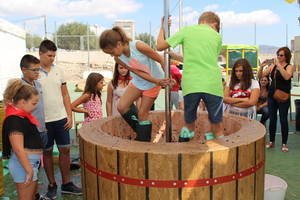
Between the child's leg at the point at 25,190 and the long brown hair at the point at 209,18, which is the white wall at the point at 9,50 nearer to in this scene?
the child's leg at the point at 25,190

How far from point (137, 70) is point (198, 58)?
0.62 meters

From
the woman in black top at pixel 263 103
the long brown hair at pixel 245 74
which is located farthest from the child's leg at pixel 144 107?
the woman in black top at pixel 263 103

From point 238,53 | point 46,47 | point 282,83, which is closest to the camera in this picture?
point 46,47

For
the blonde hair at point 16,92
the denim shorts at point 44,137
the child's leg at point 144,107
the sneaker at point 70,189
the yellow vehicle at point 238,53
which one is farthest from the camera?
the yellow vehicle at point 238,53

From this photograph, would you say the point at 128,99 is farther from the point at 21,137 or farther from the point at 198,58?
the point at 21,137

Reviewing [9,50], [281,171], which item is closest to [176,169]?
[281,171]

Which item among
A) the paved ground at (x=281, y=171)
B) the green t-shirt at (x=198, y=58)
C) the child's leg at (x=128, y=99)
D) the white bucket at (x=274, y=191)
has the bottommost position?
the paved ground at (x=281, y=171)

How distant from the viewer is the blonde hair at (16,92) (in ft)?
9.12

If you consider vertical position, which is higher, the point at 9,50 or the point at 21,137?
the point at 9,50

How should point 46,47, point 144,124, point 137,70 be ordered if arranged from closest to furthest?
1. point 137,70
2. point 144,124
3. point 46,47

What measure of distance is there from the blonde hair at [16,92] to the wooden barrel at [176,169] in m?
0.76

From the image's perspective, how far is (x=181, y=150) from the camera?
2.10 meters

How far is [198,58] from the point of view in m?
2.61

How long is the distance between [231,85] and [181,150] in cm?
283
